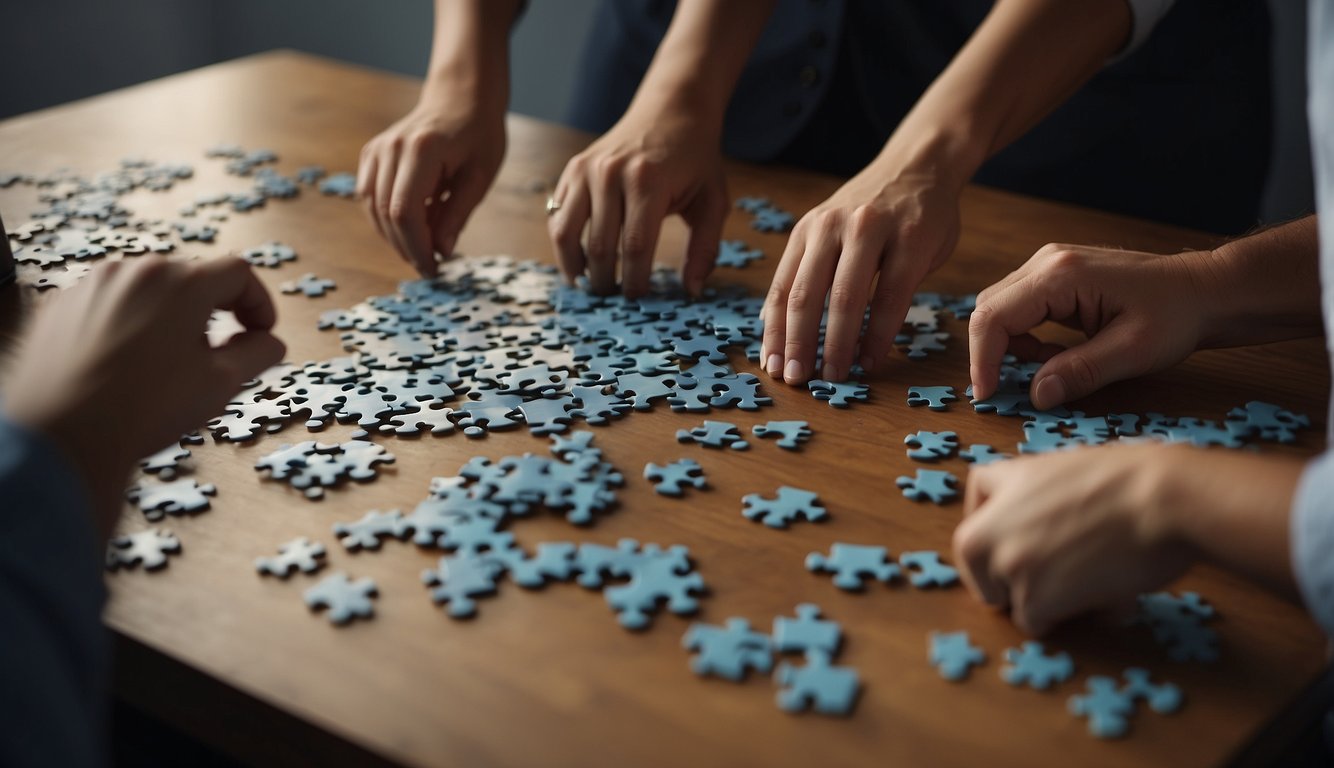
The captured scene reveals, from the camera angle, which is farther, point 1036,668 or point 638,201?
point 638,201

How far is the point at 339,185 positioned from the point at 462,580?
1.15 metres

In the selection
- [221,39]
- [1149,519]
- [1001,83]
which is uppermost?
[1001,83]

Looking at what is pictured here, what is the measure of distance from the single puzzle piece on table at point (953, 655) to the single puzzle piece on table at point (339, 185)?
1.35m

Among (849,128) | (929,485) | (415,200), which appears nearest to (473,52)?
(415,200)

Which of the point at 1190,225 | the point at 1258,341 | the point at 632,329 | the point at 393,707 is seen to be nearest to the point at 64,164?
the point at 632,329

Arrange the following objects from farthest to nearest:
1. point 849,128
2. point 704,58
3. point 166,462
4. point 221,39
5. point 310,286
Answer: point 221,39
point 849,128
point 704,58
point 310,286
point 166,462

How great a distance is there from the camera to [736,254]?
70.2 inches

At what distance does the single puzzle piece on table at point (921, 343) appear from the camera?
1.49m

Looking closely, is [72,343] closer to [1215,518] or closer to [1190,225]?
[1215,518]

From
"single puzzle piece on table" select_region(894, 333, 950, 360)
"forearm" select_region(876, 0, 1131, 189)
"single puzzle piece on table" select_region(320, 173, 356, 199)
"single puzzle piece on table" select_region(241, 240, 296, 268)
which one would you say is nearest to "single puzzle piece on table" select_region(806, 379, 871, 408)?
"single puzzle piece on table" select_region(894, 333, 950, 360)

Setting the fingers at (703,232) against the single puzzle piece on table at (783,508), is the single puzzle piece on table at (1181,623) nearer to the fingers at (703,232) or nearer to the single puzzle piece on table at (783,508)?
the single puzzle piece on table at (783,508)

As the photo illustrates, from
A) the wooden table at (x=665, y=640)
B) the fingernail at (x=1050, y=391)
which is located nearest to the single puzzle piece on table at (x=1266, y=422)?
the wooden table at (x=665, y=640)

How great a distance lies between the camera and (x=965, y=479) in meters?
1.22

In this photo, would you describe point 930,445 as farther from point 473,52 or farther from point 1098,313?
point 473,52
